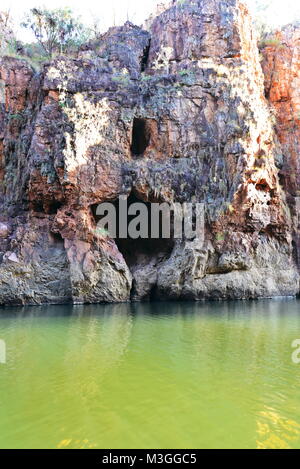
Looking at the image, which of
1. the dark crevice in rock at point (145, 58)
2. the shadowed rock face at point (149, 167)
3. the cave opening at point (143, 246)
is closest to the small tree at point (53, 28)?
the shadowed rock face at point (149, 167)

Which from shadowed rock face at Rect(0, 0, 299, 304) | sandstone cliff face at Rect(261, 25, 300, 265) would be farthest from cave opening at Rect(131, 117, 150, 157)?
sandstone cliff face at Rect(261, 25, 300, 265)

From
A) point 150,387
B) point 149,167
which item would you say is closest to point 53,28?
point 149,167

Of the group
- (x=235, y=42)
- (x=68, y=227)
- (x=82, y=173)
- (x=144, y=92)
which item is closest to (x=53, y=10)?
(x=144, y=92)

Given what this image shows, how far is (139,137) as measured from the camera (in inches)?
896

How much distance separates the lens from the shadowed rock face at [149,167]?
1891 centimetres

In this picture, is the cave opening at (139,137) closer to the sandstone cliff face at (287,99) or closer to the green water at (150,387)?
the sandstone cliff face at (287,99)

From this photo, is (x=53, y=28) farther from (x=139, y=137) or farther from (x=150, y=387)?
(x=150, y=387)

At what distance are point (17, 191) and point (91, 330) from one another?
43.5ft

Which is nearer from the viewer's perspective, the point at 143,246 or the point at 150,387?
the point at 150,387

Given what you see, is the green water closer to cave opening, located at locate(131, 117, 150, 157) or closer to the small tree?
cave opening, located at locate(131, 117, 150, 157)

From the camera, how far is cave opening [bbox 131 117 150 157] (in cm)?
2173

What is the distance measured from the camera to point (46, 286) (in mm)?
18328

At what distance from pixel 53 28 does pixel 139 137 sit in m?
12.1

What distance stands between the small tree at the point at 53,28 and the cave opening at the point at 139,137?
9817mm
